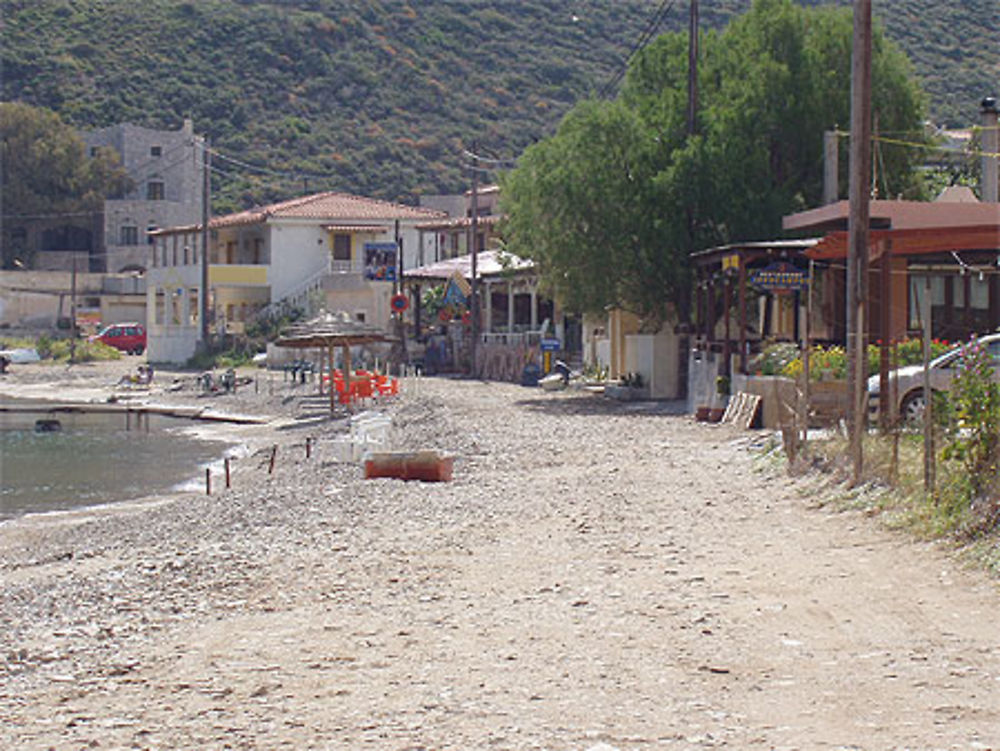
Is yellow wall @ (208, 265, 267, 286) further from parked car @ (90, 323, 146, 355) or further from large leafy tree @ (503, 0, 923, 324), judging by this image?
large leafy tree @ (503, 0, 923, 324)

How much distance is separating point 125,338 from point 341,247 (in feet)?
46.8

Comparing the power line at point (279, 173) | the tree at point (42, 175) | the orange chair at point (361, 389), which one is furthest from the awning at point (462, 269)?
the power line at point (279, 173)

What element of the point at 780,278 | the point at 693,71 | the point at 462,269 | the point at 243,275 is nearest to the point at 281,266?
the point at 243,275

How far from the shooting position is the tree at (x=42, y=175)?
269ft

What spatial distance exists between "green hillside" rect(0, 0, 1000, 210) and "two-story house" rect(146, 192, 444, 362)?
2555cm

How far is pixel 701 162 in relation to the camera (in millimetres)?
29484

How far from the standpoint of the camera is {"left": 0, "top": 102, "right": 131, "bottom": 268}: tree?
81875mm

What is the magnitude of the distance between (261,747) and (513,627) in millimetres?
2588

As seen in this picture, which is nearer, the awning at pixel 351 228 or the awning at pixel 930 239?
the awning at pixel 930 239

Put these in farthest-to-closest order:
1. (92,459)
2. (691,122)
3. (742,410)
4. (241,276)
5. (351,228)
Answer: (351,228), (241,276), (92,459), (691,122), (742,410)

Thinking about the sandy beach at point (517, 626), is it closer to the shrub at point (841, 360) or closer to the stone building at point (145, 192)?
the shrub at point (841, 360)

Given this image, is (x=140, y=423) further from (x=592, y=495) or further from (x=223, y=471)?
(x=592, y=495)

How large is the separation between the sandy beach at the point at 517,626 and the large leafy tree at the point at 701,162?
13139mm

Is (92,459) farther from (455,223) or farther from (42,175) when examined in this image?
(42,175)
